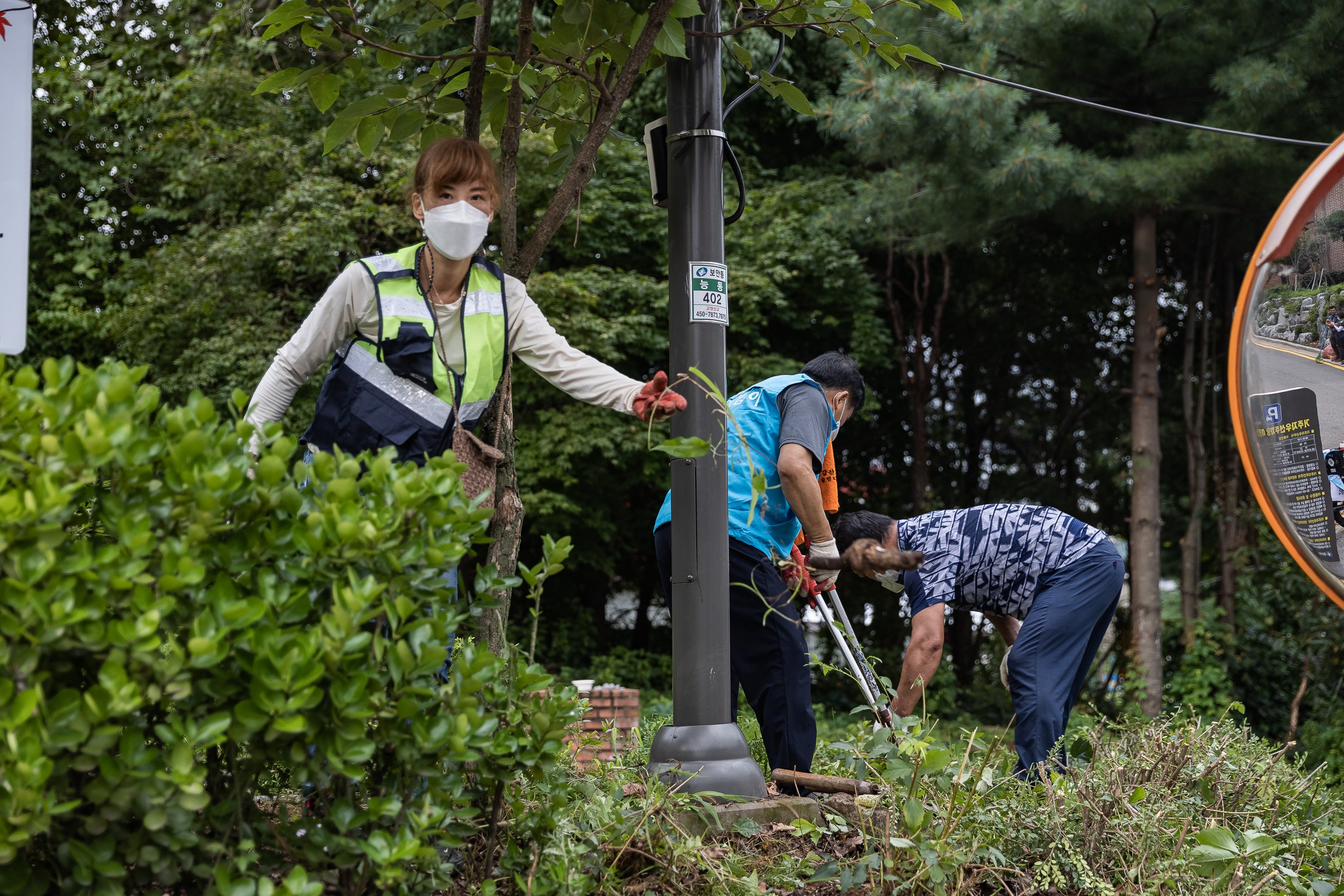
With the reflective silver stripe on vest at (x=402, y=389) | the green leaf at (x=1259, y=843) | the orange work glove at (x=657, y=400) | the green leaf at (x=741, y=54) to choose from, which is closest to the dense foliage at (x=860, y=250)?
the green leaf at (x=741, y=54)

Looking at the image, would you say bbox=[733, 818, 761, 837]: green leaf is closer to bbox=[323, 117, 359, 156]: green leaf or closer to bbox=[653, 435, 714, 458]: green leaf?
bbox=[653, 435, 714, 458]: green leaf

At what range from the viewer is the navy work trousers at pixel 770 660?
315 cm

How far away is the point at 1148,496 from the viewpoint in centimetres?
877

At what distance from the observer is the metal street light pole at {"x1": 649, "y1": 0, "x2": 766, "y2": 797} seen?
252 cm

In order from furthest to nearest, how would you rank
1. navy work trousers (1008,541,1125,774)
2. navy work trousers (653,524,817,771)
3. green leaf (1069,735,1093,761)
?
1. navy work trousers (1008,541,1125,774)
2. green leaf (1069,735,1093,761)
3. navy work trousers (653,524,817,771)

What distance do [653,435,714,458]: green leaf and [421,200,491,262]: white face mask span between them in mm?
672

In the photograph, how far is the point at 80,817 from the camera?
4.49 ft

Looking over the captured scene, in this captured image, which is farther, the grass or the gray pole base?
the gray pole base

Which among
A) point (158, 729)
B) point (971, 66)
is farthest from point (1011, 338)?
point (158, 729)

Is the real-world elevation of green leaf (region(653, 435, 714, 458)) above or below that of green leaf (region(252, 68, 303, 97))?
below

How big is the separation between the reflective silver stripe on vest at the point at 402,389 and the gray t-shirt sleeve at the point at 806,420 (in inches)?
47.2

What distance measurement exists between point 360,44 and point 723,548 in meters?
1.66

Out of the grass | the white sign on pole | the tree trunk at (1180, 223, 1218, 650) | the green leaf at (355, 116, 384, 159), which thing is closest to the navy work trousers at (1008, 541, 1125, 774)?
the grass

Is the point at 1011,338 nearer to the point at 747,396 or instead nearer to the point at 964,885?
A: the point at 747,396
